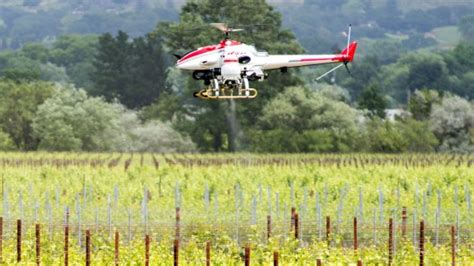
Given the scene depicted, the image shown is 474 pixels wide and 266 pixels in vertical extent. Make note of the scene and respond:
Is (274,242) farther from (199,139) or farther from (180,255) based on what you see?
(199,139)

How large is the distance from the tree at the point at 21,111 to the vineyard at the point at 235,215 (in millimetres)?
23422

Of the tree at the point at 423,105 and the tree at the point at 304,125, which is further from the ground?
the tree at the point at 423,105

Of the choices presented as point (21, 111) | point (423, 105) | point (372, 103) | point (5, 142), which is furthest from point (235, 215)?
point (372, 103)

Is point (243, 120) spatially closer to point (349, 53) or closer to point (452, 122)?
point (452, 122)

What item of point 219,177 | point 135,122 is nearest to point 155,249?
point 219,177

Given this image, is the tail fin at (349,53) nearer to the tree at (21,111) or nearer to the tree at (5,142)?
the tree at (5,142)

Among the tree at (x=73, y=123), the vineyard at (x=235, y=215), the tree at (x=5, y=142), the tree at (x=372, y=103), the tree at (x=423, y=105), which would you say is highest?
the tree at (x=372, y=103)

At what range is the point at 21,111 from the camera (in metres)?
120

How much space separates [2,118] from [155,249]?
84.1 m

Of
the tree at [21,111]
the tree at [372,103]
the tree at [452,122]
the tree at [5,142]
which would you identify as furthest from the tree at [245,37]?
the tree at [372,103]

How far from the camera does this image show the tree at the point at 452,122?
376 feet

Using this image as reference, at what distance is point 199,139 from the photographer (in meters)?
120

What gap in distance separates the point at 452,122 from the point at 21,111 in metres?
32.8

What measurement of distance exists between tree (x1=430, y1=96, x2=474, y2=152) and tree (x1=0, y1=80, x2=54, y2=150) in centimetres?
3004
